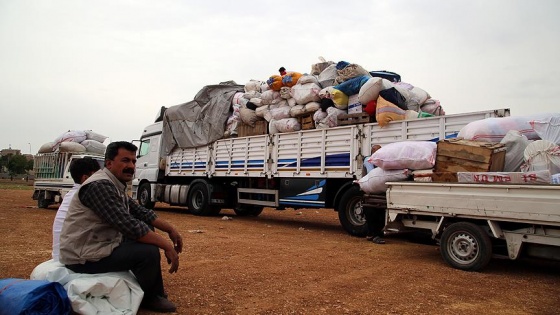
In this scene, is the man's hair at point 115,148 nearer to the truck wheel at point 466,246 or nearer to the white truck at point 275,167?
the truck wheel at point 466,246

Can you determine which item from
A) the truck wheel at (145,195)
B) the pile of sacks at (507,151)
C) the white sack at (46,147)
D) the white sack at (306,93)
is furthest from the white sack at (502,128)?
the white sack at (46,147)

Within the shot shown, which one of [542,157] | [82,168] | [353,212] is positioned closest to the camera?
[82,168]

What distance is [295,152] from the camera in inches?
375

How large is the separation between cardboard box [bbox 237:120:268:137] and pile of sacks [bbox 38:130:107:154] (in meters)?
6.79

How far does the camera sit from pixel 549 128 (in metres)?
5.45

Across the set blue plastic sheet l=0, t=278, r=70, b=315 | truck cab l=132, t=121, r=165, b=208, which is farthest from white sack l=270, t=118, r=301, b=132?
blue plastic sheet l=0, t=278, r=70, b=315

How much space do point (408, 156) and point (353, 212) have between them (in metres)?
2.50

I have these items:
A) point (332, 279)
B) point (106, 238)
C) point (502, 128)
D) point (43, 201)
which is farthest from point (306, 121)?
point (43, 201)

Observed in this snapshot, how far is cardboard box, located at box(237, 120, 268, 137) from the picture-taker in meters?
10.5

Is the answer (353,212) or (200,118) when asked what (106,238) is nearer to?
(353,212)

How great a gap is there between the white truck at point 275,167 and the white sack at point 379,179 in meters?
1.25

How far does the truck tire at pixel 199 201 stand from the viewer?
40.0 ft

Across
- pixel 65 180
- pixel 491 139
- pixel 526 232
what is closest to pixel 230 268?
pixel 526 232

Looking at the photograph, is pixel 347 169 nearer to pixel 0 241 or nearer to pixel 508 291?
pixel 508 291
